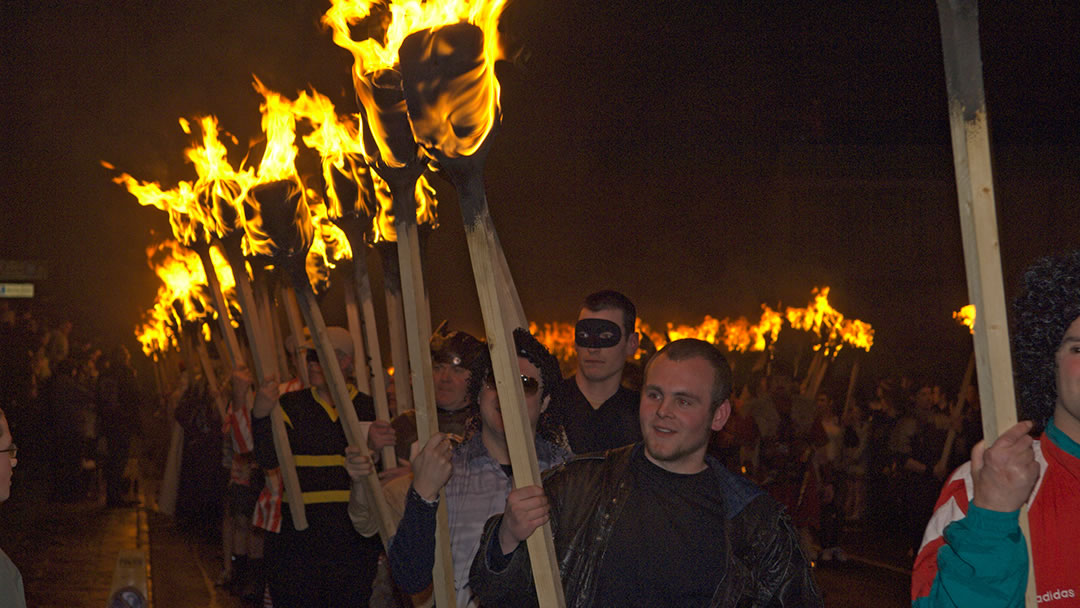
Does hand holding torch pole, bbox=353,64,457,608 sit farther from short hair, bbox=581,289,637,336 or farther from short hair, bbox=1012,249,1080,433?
short hair, bbox=581,289,637,336

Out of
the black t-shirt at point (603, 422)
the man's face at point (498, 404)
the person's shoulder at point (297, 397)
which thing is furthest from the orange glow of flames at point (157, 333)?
the man's face at point (498, 404)

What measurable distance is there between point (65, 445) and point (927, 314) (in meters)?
21.3

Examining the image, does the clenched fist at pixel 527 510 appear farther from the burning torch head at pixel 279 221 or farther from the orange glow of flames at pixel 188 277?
the orange glow of flames at pixel 188 277

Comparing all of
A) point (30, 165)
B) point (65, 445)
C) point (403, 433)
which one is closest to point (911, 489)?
point (403, 433)

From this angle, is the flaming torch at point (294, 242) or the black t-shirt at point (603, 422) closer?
the flaming torch at point (294, 242)

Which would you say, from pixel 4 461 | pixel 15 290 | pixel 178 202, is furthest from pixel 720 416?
pixel 15 290

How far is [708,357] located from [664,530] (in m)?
0.56

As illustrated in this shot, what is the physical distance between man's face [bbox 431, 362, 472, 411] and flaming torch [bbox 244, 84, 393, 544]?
2.24 ft

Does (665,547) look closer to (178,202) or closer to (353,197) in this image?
(353,197)

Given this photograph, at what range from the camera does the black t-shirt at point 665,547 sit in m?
3.19

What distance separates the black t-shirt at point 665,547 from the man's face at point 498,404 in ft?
2.74

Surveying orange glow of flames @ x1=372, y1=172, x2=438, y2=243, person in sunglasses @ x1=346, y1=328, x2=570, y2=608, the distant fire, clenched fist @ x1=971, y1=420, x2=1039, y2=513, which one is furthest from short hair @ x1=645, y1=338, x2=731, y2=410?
the distant fire

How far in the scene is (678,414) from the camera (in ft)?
11.1

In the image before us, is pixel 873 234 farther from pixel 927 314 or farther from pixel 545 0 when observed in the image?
pixel 545 0
